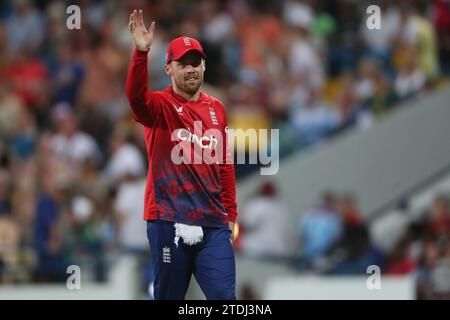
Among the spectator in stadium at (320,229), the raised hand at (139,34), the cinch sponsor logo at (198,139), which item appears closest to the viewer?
the raised hand at (139,34)

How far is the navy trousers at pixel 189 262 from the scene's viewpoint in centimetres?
859

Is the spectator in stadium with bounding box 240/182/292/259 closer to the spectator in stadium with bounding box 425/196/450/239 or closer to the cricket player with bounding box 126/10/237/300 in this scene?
the spectator in stadium with bounding box 425/196/450/239

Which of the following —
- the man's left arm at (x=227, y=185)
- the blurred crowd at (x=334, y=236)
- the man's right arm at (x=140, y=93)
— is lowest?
the blurred crowd at (x=334, y=236)

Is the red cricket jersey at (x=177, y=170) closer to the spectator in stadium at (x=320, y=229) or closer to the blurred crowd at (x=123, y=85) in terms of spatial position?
the blurred crowd at (x=123, y=85)

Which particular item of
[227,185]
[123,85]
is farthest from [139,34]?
[123,85]

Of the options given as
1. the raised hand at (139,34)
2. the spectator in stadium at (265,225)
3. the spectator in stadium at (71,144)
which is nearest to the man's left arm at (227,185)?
the raised hand at (139,34)

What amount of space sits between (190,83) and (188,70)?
0.11m

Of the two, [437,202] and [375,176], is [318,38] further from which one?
[437,202]

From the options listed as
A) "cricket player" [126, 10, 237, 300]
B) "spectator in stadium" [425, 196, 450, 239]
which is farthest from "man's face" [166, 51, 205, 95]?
"spectator in stadium" [425, 196, 450, 239]

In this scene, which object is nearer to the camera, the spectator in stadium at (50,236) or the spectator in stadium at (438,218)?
the spectator in stadium at (50,236)

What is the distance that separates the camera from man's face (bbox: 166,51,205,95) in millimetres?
8531

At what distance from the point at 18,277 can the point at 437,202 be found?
16.9 feet

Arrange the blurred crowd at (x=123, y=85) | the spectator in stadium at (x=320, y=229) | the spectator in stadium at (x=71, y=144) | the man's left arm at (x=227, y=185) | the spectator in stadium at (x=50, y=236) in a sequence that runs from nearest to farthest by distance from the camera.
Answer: the man's left arm at (x=227, y=185)
the spectator in stadium at (x=50, y=236)
the spectator in stadium at (x=320, y=229)
the blurred crowd at (x=123, y=85)
the spectator in stadium at (x=71, y=144)
